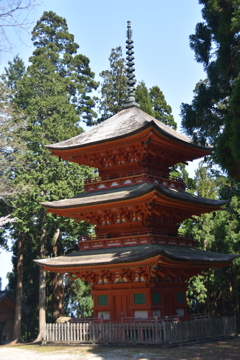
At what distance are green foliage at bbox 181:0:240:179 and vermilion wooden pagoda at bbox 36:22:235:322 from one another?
2252 mm

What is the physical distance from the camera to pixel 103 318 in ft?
70.9

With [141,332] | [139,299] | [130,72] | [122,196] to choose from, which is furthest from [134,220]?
[130,72]

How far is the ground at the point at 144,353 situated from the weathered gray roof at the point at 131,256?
3.75m

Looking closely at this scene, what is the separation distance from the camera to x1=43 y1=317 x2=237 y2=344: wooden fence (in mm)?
18188

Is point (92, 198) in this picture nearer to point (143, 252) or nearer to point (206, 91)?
point (143, 252)

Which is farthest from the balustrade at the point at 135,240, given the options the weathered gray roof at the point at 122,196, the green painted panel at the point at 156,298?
the green painted panel at the point at 156,298

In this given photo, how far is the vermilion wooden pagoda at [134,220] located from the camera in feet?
66.5

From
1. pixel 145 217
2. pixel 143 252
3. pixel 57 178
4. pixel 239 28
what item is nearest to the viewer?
pixel 239 28

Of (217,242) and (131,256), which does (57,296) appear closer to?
(217,242)

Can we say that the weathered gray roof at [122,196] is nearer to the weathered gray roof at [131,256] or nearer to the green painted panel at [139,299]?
the weathered gray roof at [131,256]

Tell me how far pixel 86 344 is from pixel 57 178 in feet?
48.7

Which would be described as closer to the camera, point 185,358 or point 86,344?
point 185,358

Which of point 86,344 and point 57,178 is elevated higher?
point 57,178

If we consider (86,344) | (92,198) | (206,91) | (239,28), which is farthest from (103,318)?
(239,28)
